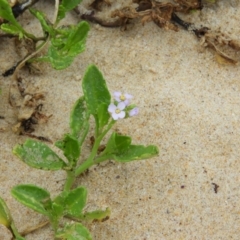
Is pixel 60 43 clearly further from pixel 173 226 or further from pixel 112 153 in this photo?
pixel 173 226

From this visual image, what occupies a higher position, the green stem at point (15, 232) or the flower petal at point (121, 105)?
the flower petal at point (121, 105)

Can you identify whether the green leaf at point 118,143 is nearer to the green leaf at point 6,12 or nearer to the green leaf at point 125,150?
the green leaf at point 125,150

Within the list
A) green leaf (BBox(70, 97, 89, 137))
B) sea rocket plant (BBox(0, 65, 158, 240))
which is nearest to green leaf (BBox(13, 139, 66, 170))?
sea rocket plant (BBox(0, 65, 158, 240))

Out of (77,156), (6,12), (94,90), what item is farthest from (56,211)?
(6,12)

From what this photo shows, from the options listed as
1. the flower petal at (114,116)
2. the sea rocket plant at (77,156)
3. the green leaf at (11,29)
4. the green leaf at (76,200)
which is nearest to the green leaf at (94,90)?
the sea rocket plant at (77,156)

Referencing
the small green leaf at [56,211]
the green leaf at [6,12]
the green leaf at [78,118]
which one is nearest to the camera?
the small green leaf at [56,211]

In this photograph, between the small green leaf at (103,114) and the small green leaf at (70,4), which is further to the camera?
the small green leaf at (70,4)
